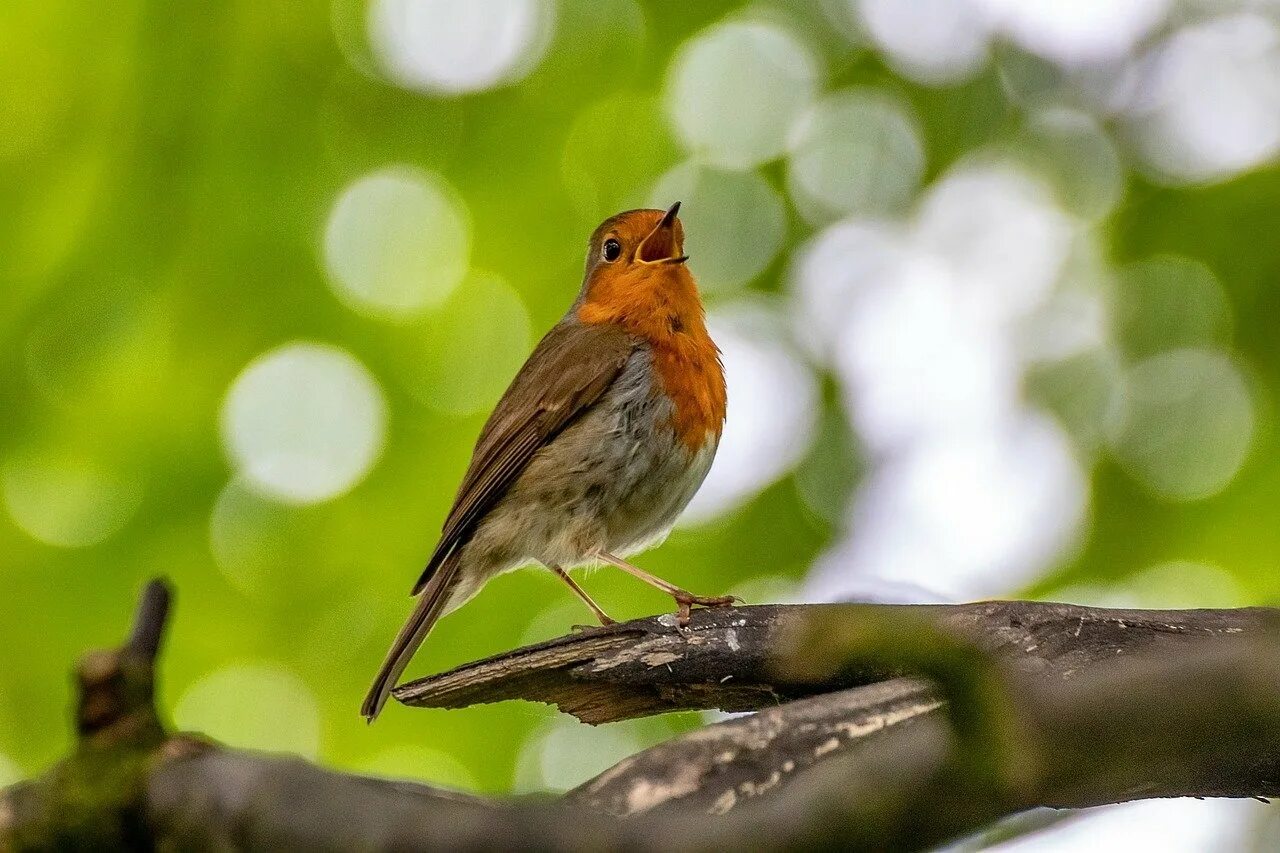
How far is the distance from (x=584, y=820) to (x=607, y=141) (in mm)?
5403

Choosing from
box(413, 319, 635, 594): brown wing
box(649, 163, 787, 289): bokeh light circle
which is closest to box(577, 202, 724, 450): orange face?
box(413, 319, 635, 594): brown wing

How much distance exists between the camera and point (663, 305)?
17.7 feet

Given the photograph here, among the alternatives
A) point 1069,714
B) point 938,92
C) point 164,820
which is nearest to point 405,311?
point 938,92

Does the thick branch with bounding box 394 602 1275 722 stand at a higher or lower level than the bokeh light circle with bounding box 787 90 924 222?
lower

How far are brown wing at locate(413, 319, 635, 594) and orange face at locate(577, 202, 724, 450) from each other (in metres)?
0.16

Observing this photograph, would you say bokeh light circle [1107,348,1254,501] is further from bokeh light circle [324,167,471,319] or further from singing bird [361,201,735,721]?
bokeh light circle [324,167,471,319]

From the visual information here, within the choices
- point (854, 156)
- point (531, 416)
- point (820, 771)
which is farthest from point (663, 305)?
point (820, 771)

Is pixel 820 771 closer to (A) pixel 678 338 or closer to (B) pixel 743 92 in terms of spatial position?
(A) pixel 678 338

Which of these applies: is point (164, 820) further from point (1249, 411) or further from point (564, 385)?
point (1249, 411)

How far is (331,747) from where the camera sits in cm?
571

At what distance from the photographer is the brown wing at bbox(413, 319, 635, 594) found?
495 centimetres

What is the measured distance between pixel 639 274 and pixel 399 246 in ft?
3.59

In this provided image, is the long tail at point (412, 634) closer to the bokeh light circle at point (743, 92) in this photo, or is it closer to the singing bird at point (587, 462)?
the singing bird at point (587, 462)

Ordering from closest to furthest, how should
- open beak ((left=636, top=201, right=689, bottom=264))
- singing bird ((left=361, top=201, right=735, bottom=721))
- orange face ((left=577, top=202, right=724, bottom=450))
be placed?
1. singing bird ((left=361, top=201, right=735, bottom=721))
2. orange face ((left=577, top=202, right=724, bottom=450))
3. open beak ((left=636, top=201, right=689, bottom=264))
